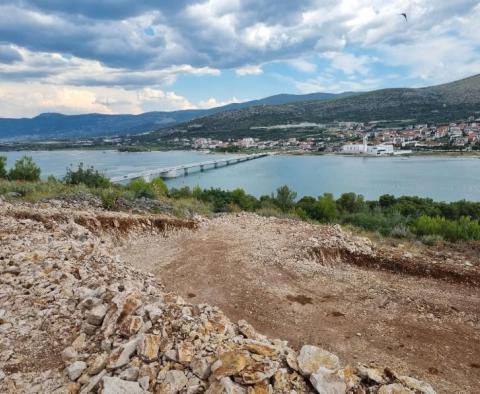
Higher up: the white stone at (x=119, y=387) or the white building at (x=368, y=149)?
the white stone at (x=119, y=387)

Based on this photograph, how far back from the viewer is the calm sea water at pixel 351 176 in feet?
129

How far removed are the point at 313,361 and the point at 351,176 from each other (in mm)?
47781

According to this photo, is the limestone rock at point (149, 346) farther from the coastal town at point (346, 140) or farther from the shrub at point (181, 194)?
the coastal town at point (346, 140)

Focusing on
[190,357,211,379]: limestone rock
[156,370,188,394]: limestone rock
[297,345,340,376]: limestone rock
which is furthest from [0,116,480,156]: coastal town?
[156,370,188,394]: limestone rock

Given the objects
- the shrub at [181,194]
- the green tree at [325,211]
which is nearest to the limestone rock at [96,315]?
the shrub at [181,194]

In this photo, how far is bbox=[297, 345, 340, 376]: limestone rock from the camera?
319 cm

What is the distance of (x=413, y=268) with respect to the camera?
277 inches

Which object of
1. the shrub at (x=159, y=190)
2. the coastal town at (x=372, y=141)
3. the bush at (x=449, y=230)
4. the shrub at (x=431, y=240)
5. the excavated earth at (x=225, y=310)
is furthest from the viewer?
the coastal town at (x=372, y=141)

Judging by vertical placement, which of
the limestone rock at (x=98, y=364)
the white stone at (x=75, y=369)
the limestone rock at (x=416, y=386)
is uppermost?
the limestone rock at (x=98, y=364)

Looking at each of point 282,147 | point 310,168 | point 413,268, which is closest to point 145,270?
point 413,268

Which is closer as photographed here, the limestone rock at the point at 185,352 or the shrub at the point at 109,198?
the limestone rock at the point at 185,352

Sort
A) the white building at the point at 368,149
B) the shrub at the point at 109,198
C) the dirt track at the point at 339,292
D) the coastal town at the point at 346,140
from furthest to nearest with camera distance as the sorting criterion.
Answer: the coastal town at the point at 346,140
the white building at the point at 368,149
the shrub at the point at 109,198
the dirt track at the point at 339,292

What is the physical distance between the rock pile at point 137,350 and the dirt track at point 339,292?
3.97 feet

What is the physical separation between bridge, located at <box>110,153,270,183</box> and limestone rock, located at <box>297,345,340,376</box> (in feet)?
118
